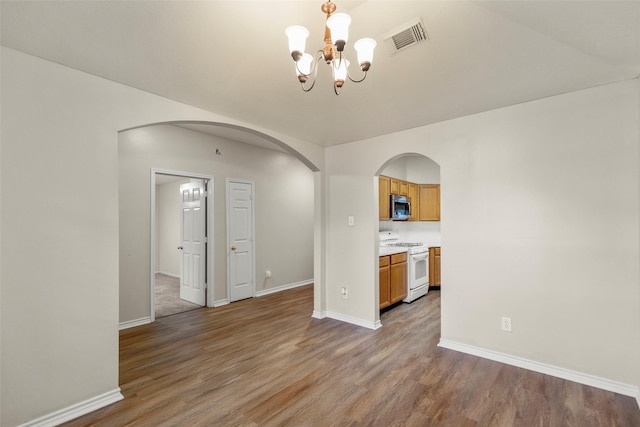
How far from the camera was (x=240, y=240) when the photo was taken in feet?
16.9

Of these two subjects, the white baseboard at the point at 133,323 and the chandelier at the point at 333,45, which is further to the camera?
the white baseboard at the point at 133,323

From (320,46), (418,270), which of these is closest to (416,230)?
(418,270)

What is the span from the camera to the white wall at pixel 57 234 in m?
1.87

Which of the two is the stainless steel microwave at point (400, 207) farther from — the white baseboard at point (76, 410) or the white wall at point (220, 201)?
the white baseboard at point (76, 410)

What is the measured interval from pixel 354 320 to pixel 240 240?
7.93 feet

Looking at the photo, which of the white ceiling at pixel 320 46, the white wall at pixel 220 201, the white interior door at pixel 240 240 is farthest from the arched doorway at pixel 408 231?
the white interior door at pixel 240 240

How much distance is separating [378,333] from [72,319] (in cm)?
301

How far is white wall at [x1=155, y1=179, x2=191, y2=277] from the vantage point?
763 centimetres

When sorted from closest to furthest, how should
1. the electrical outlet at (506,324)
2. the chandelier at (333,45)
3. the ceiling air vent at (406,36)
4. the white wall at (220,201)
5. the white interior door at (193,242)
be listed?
1. the chandelier at (333,45)
2. the ceiling air vent at (406,36)
3. the electrical outlet at (506,324)
4. the white wall at (220,201)
5. the white interior door at (193,242)

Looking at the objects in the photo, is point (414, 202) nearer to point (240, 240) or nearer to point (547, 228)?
point (547, 228)

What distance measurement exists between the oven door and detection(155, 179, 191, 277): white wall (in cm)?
579

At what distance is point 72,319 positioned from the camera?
2.10 meters

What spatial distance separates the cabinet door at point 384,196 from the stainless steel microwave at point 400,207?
122 mm

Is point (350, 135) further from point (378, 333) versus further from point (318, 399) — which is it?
point (318, 399)
